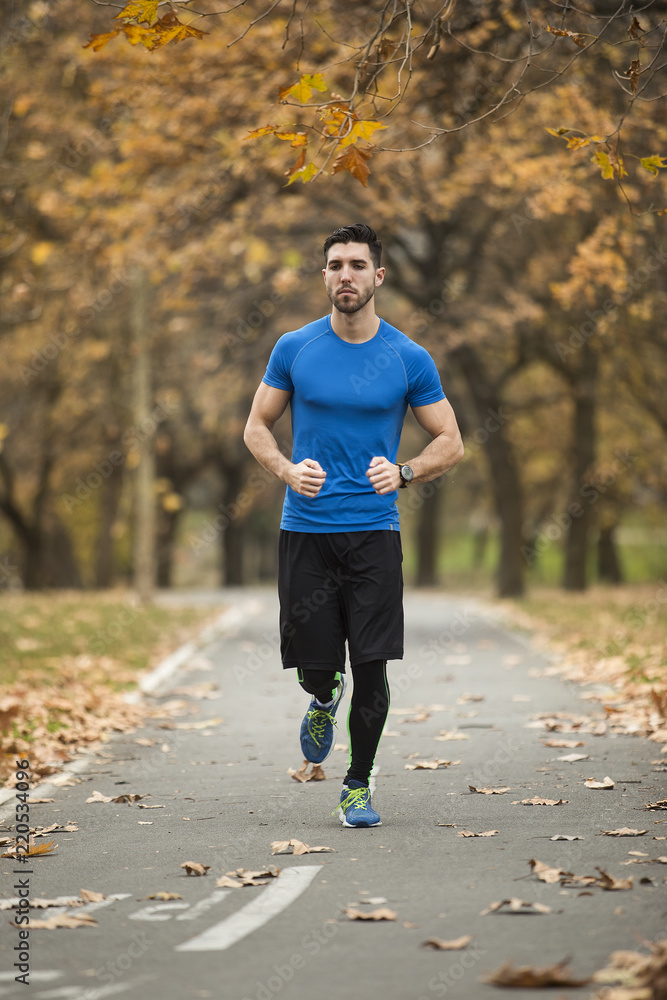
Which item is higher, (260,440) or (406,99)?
(406,99)

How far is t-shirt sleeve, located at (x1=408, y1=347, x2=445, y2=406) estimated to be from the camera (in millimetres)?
5859

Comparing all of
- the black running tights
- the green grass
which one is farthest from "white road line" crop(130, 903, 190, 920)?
the green grass

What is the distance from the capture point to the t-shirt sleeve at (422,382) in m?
5.86

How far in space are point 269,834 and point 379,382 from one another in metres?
2.10

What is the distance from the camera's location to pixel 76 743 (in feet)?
28.2

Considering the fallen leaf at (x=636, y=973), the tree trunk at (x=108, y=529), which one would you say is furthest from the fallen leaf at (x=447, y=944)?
the tree trunk at (x=108, y=529)

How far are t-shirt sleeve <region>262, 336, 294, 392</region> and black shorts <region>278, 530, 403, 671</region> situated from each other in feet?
2.27

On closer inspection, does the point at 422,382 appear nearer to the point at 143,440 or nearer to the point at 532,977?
the point at 532,977

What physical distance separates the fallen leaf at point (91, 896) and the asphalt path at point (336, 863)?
4 cm

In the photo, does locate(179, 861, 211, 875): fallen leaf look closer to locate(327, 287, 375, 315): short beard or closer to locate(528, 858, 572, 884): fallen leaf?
locate(528, 858, 572, 884): fallen leaf

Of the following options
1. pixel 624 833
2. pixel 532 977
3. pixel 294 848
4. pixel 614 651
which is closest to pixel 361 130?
pixel 294 848

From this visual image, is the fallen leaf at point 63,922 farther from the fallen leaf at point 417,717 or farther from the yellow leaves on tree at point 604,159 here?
the fallen leaf at point 417,717

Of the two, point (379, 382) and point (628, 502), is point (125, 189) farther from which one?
point (628, 502)

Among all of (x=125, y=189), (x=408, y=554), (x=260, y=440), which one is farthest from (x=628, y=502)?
(x=408, y=554)
